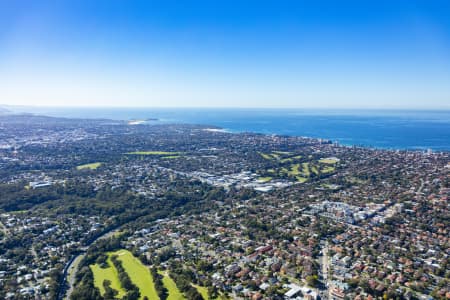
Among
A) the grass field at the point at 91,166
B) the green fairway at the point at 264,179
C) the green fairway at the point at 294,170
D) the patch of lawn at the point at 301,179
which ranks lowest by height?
the green fairway at the point at 264,179


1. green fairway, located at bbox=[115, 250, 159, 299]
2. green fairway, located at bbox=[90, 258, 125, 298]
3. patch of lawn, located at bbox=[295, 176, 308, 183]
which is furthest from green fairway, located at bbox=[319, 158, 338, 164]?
green fairway, located at bbox=[90, 258, 125, 298]

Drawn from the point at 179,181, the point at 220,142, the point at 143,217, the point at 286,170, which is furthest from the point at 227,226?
Result: the point at 220,142

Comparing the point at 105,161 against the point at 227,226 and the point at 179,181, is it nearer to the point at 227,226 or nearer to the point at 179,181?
the point at 179,181

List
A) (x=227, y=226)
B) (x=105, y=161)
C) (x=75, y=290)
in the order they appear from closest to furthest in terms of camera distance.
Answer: (x=75, y=290)
(x=227, y=226)
(x=105, y=161)

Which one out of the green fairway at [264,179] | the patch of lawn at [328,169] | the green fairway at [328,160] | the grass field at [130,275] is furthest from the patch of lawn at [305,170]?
the grass field at [130,275]

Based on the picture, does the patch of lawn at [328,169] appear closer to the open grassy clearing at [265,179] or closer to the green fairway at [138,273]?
the open grassy clearing at [265,179]
